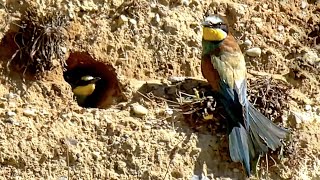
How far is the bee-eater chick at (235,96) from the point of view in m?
4.20

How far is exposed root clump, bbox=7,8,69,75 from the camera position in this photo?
4160mm

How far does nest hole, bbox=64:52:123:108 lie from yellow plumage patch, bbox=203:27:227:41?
1.48 ft

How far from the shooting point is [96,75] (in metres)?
4.61

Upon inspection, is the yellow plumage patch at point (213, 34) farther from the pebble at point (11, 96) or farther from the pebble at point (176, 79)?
the pebble at point (11, 96)

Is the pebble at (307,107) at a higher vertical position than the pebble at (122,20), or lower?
lower

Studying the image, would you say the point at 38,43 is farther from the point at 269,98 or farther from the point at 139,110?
the point at 269,98

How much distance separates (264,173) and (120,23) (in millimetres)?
921

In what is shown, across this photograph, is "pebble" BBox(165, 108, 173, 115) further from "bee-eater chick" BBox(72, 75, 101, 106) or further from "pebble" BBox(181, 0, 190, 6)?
"pebble" BBox(181, 0, 190, 6)

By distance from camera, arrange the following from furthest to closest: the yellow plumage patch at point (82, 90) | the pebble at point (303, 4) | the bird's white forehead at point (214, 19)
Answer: the pebble at point (303, 4) < the yellow plumage patch at point (82, 90) < the bird's white forehead at point (214, 19)

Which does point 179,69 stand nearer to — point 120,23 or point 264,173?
point 120,23

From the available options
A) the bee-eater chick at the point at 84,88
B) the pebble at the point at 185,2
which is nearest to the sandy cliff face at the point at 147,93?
the pebble at the point at 185,2

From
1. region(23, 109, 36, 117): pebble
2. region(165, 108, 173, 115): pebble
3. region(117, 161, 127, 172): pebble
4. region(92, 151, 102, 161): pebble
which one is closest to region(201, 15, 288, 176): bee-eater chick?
region(165, 108, 173, 115): pebble

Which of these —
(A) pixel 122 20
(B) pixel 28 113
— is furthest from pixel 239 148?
(B) pixel 28 113

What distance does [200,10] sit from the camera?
4578 millimetres
